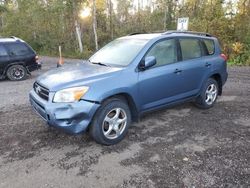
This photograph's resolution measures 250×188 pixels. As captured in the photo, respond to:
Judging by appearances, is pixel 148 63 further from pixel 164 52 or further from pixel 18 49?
pixel 18 49

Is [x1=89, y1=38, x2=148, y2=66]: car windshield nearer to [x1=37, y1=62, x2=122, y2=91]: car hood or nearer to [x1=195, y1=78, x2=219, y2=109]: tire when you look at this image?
[x1=37, y1=62, x2=122, y2=91]: car hood

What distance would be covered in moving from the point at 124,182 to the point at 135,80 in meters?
1.73

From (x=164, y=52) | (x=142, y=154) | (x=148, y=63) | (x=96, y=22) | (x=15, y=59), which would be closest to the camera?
(x=142, y=154)

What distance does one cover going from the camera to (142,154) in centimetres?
404

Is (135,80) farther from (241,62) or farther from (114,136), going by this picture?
(241,62)

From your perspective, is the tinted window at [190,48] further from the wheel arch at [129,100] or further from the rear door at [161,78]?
the wheel arch at [129,100]

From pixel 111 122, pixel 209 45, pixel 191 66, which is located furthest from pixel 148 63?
pixel 209 45

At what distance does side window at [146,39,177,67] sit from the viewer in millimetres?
4832

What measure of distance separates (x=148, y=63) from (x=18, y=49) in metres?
7.61

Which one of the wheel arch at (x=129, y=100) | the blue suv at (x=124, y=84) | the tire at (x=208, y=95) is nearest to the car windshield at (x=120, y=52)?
the blue suv at (x=124, y=84)

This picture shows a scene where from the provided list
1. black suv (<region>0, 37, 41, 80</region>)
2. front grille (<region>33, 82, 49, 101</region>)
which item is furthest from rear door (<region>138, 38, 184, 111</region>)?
black suv (<region>0, 37, 41, 80</region>)

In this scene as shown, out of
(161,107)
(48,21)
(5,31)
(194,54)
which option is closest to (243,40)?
(194,54)

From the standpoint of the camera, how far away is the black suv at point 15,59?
10.1 metres

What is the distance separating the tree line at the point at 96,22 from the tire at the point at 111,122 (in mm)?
12509
